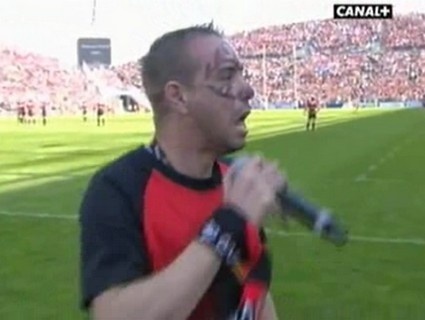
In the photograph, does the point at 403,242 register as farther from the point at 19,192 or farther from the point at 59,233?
the point at 19,192

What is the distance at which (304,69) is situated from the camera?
349ft

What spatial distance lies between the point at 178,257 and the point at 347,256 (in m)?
9.05

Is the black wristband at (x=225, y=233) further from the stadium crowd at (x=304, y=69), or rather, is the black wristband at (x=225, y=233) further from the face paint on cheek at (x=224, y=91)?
the stadium crowd at (x=304, y=69)

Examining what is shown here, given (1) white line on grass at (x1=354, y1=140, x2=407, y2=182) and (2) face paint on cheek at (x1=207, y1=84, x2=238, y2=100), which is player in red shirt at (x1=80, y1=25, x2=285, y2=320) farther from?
(1) white line on grass at (x1=354, y1=140, x2=407, y2=182)

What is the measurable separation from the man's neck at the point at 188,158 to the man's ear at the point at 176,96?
79mm

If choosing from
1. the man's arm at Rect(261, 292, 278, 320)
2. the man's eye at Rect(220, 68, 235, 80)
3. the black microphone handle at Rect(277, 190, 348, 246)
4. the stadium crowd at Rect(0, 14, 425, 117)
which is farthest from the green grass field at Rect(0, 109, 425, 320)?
the stadium crowd at Rect(0, 14, 425, 117)

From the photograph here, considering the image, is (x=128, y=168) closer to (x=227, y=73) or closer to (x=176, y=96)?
(x=176, y=96)

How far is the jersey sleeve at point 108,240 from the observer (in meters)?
2.33

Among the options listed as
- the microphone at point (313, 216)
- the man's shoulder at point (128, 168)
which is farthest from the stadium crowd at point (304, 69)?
the microphone at point (313, 216)

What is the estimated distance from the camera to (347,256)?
439 inches

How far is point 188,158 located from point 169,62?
0.77ft

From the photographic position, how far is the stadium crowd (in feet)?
298

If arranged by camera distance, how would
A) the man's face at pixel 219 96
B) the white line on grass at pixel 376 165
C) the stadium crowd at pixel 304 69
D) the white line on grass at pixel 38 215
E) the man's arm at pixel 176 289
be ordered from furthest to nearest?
the stadium crowd at pixel 304 69 < the white line on grass at pixel 376 165 < the white line on grass at pixel 38 215 < the man's face at pixel 219 96 < the man's arm at pixel 176 289

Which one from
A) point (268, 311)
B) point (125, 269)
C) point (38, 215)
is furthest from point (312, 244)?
point (125, 269)
